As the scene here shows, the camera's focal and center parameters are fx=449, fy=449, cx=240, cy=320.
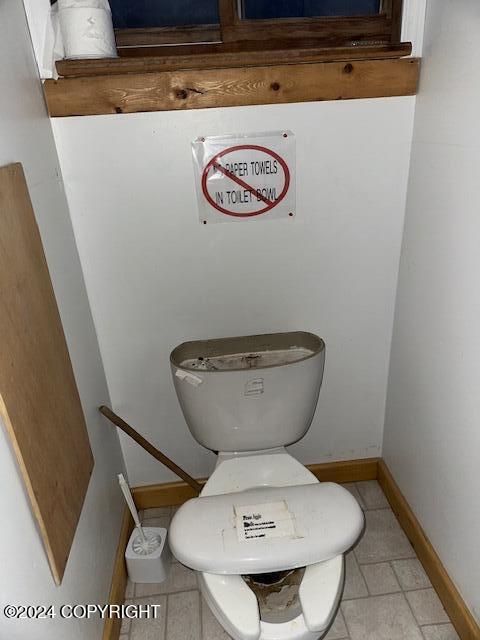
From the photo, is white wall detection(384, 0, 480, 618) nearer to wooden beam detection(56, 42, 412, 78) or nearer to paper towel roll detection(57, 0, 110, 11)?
wooden beam detection(56, 42, 412, 78)

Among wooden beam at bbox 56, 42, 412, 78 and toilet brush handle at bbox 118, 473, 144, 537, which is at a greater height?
wooden beam at bbox 56, 42, 412, 78

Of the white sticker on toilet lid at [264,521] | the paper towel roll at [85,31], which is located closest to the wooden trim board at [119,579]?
the white sticker on toilet lid at [264,521]

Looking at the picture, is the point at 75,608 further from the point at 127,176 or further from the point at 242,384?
the point at 127,176

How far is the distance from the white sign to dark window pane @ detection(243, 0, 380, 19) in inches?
13.5

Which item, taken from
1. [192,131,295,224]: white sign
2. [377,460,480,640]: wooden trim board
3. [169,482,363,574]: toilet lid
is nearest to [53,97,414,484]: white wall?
[192,131,295,224]: white sign

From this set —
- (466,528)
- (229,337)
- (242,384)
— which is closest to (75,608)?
(242,384)

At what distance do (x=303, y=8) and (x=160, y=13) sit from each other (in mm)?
395

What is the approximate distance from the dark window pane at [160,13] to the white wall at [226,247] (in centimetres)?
29

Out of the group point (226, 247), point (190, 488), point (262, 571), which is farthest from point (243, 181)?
point (190, 488)

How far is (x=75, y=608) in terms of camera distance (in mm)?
1013

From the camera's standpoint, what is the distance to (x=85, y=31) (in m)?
1.08

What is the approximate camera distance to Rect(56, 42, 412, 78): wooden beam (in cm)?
111

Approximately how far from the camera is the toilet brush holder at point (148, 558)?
139 cm

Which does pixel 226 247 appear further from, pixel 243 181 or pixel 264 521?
pixel 264 521
